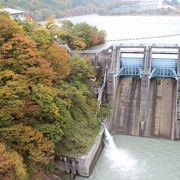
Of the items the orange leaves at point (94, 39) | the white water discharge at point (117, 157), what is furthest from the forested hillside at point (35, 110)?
the orange leaves at point (94, 39)

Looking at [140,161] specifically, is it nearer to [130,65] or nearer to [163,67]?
[163,67]

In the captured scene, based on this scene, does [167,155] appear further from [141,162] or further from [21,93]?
[21,93]

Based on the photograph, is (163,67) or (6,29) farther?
(163,67)

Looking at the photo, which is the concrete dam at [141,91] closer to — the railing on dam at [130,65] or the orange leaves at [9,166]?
the railing on dam at [130,65]

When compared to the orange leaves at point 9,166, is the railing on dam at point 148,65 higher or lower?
higher

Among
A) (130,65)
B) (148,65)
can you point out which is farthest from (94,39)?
(148,65)

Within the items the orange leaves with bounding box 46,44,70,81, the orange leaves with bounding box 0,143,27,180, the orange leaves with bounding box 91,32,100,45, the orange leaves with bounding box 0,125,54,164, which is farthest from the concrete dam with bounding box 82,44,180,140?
the orange leaves with bounding box 91,32,100,45
